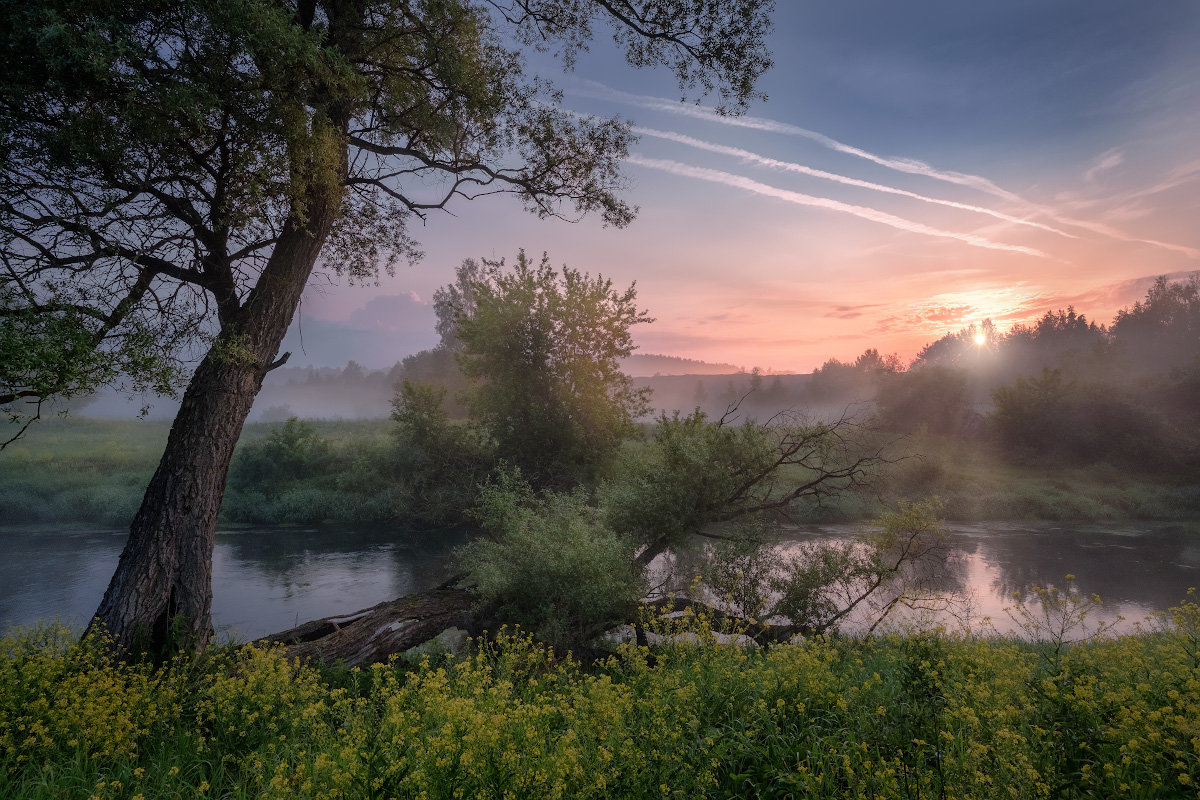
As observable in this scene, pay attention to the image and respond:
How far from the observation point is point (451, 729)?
125 inches

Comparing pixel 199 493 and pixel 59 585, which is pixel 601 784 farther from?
pixel 59 585

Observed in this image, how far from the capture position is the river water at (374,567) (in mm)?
12461

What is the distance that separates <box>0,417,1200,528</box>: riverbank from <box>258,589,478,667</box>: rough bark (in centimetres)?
1329

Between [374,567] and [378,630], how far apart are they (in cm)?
913

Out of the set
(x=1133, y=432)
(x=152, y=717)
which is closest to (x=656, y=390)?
(x=152, y=717)

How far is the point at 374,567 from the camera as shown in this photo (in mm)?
16203

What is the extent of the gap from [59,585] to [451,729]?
16.2 metres

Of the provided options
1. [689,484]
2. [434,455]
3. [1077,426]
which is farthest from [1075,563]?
[434,455]

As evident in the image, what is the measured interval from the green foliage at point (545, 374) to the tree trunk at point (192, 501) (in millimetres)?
13136

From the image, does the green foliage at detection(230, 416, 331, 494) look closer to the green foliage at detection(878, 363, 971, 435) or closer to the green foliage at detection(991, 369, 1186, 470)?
the green foliage at detection(878, 363, 971, 435)

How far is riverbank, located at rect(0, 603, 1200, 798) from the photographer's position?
9.98ft

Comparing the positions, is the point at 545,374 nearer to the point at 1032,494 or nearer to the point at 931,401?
the point at 1032,494

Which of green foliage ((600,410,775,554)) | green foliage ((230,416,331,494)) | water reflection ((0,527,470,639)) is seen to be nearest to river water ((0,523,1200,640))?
water reflection ((0,527,470,639))

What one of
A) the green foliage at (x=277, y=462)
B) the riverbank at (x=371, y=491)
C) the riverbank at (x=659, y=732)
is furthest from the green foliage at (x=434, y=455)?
the riverbank at (x=659, y=732)
